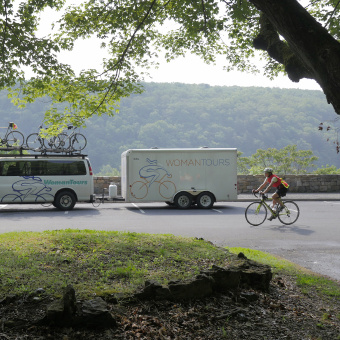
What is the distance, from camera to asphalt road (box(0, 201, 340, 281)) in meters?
8.96

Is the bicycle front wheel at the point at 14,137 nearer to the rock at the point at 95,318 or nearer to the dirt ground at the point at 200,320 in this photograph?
the dirt ground at the point at 200,320

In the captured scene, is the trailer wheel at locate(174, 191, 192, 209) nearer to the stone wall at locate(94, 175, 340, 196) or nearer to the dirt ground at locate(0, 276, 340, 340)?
the stone wall at locate(94, 175, 340, 196)

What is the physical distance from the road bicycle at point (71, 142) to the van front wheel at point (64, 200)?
2.74 m

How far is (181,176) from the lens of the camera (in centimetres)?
1942

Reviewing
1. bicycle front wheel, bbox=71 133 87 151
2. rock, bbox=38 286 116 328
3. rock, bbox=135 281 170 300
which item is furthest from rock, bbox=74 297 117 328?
bicycle front wheel, bbox=71 133 87 151

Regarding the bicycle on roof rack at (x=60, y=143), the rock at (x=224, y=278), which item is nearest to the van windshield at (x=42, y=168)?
the bicycle on roof rack at (x=60, y=143)

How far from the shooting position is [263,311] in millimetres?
4566

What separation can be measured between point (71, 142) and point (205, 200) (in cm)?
664

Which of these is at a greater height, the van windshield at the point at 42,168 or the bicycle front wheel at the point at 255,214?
the van windshield at the point at 42,168

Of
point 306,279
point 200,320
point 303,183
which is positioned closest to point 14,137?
point 303,183

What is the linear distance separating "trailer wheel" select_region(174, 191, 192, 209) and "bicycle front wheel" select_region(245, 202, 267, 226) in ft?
20.7

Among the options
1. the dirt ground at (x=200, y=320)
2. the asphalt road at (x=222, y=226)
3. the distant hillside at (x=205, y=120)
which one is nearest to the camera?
the dirt ground at (x=200, y=320)

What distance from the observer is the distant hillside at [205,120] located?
7694 cm

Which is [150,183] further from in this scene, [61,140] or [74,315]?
[74,315]
